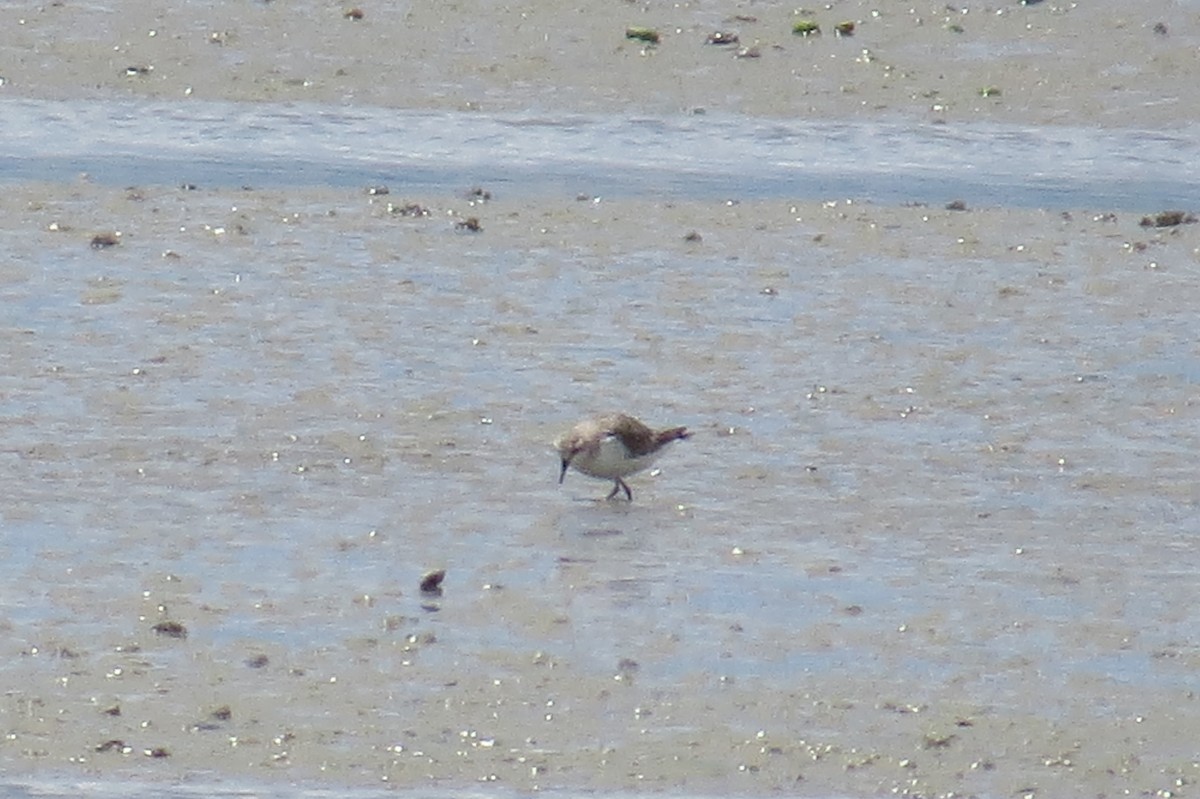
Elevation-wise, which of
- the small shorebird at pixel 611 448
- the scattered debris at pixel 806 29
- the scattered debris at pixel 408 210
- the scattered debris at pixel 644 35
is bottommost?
the small shorebird at pixel 611 448

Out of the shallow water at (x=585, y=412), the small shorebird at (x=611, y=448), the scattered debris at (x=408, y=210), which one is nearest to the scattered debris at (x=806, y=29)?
the shallow water at (x=585, y=412)

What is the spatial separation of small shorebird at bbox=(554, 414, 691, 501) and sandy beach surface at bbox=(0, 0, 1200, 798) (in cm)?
14

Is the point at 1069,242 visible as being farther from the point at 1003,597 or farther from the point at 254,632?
the point at 254,632

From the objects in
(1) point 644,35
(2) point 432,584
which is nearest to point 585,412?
(2) point 432,584

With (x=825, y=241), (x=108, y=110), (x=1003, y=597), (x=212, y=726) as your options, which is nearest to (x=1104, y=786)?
(x=1003, y=597)

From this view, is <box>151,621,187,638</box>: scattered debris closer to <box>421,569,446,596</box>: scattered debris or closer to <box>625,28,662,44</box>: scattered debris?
<box>421,569,446,596</box>: scattered debris

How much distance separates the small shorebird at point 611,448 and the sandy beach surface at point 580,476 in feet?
0.46

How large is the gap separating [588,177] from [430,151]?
3.08 feet

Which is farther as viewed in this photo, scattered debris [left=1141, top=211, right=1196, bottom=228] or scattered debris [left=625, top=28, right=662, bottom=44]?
scattered debris [left=625, top=28, right=662, bottom=44]

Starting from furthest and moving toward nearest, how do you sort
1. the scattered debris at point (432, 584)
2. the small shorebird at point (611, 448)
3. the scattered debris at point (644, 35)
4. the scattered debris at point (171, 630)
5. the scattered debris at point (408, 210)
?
the scattered debris at point (644, 35) < the scattered debris at point (408, 210) < the small shorebird at point (611, 448) < the scattered debris at point (432, 584) < the scattered debris at point (171, 630)

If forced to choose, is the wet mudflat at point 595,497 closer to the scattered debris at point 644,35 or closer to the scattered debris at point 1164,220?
the scattered debris at point 1164,220

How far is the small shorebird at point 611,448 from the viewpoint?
27.0 feet

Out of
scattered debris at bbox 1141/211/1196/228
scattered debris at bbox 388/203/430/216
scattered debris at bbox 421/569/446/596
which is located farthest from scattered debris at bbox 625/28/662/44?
scattered debris at bbox 421/569/446/596

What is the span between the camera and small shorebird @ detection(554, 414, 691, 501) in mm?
8242
